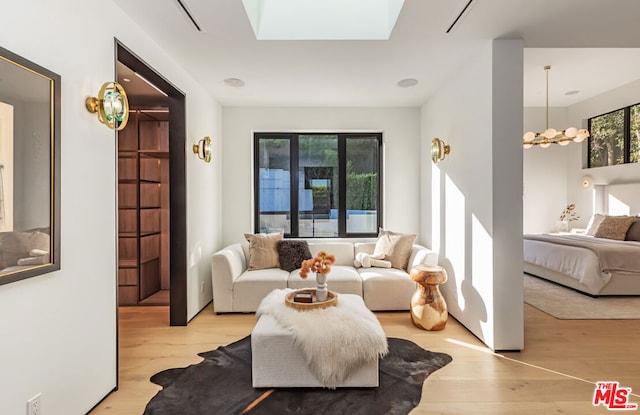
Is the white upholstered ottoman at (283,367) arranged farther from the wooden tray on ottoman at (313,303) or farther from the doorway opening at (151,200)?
the doorway opening at (151,200)

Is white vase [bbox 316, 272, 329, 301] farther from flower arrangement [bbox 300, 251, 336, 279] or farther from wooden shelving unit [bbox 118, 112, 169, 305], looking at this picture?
wooden shelving unit [bbox 118, 112, 169, 305]

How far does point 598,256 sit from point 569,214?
106 inches

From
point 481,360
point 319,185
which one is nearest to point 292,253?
point 319,185

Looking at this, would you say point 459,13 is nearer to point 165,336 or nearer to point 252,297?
point 252,297

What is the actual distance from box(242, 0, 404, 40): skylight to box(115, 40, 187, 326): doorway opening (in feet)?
3.93

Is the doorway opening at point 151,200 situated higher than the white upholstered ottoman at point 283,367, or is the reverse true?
the doorway opening at point 151,200

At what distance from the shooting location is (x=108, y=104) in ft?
6.44

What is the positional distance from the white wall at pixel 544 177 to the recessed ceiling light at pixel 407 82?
13.5ft

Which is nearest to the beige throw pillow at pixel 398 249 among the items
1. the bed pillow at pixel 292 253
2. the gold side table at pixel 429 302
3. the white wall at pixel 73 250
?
the gold side table at pixel 429 302

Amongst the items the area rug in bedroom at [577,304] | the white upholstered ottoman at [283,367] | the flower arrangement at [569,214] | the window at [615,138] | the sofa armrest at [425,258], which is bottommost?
the area rug in bedroom at [577,304]

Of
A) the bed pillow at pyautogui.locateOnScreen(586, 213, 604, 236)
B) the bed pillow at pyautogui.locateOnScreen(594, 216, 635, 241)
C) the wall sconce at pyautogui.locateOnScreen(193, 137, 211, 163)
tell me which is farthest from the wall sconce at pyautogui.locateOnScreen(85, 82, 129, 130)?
the bed pillow at pyautogui.locateOnScreen(586, 213, 604, 236)

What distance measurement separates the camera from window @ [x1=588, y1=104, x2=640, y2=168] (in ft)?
17.8

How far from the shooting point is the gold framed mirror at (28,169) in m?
1.38

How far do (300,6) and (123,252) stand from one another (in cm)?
354
